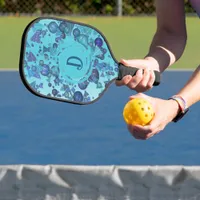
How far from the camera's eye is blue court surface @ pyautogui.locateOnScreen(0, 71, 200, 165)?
4.46m

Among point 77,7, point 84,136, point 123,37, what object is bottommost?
point 77,7

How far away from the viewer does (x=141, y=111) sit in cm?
174

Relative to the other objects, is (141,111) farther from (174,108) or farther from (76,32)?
(76,32)

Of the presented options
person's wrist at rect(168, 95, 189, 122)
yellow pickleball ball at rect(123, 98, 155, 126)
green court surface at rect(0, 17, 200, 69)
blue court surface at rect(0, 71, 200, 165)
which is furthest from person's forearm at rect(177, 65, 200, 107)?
green court surface at rect(0, 17, 200, 69)

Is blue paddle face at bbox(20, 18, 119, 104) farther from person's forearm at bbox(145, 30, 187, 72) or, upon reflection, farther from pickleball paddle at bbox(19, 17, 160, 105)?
person's forearm at bbox(145, 30, 187, 72)

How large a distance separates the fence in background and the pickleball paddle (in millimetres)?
8964

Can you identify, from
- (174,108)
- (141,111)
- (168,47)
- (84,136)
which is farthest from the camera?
(84,136)

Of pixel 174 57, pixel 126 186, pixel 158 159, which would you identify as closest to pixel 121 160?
pixel 158 159

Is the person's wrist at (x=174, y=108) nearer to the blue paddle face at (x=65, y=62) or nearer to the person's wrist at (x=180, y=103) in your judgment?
the person's wrist at (x=180, y=103)

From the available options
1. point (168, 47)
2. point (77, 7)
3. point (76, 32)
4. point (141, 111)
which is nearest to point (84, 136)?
point (168, 47)

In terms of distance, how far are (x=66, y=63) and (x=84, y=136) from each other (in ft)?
9.92

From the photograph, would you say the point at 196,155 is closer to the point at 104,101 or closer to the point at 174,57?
the point at 104,101

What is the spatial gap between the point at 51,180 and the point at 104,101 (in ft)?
8.46

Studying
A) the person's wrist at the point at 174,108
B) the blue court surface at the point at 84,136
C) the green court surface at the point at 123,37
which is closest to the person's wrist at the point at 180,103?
the person's wrist at the point at 174,108
